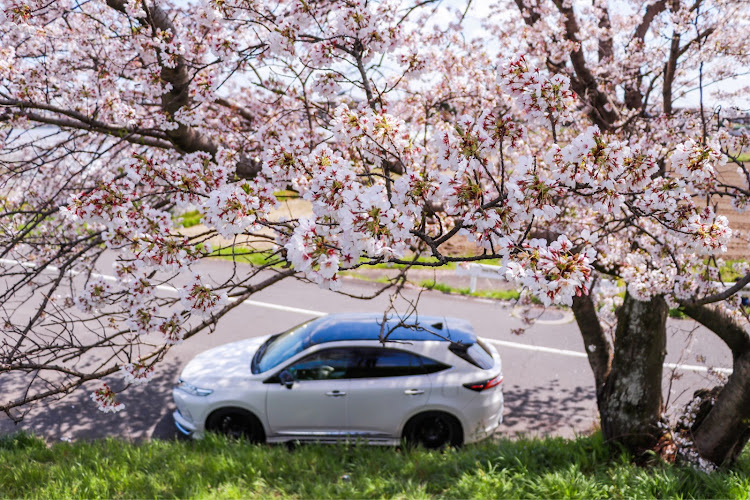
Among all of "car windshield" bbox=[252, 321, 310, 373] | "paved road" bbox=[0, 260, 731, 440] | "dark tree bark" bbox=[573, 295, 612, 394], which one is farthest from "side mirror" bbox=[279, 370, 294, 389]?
"dark tree bark" bbox=[573, 295, 612, 394]

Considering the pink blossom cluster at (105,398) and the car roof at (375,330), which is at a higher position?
the car roof at (375,330)

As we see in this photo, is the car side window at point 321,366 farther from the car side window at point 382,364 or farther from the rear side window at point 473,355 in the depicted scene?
the rear side window at point 473,355

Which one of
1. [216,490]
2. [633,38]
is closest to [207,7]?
[216,490]

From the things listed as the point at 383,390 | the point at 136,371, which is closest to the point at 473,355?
the point at 383,390

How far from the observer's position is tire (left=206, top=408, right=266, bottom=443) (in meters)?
6.01

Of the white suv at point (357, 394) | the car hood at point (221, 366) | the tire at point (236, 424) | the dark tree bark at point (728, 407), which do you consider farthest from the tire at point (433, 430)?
the dark tree bark at point (728, 407)

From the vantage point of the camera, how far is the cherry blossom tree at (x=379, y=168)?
2.51 metres

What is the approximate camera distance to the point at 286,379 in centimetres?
594

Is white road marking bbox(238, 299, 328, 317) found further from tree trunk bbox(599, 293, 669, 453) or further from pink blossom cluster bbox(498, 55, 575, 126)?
pink blossom cluster bbox(498, 55, 575, 126)

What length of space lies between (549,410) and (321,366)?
133 inches

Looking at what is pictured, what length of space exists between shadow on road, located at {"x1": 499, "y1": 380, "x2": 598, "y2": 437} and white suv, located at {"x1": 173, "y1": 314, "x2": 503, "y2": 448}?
93cm

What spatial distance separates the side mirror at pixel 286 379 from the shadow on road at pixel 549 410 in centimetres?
285

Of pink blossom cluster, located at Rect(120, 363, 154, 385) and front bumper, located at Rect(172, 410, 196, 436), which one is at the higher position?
pink blossom cluster, located at Rect(120, 363, 154, 385)

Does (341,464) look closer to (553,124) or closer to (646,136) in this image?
(553,124)
